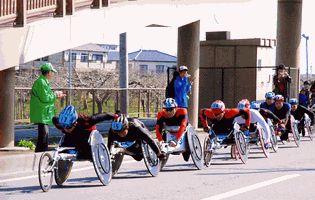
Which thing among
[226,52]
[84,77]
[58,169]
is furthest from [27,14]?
[84,77]

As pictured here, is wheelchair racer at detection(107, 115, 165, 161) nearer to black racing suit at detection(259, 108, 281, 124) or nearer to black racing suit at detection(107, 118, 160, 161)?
black racing suit at detection(107, 118, 160, 161)

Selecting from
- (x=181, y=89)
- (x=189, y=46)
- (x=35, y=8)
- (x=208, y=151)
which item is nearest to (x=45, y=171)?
(x=208, y=151)

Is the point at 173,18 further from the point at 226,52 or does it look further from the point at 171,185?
the point at 171,185

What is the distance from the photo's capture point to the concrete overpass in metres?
12.1

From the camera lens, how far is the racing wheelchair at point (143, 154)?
368 inches

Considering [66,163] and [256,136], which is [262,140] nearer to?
[256,136]

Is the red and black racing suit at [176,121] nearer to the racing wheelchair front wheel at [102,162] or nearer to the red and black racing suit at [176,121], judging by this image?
the red and black racing suit at [176,121]

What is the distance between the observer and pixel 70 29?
14.0 metres

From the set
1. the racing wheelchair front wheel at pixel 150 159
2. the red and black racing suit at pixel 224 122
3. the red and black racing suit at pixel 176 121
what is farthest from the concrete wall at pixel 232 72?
the racing wheelchair front wheel at pixel 150 159

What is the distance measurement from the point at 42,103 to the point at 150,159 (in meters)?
2.73

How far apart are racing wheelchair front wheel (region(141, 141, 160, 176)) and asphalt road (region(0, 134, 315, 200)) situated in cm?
16

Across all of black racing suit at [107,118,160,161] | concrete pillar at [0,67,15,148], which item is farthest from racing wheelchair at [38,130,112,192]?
concrete pillar at [0,67,15,148]

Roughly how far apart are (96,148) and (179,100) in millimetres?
5999

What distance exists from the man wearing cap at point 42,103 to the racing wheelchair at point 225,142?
124 inches
